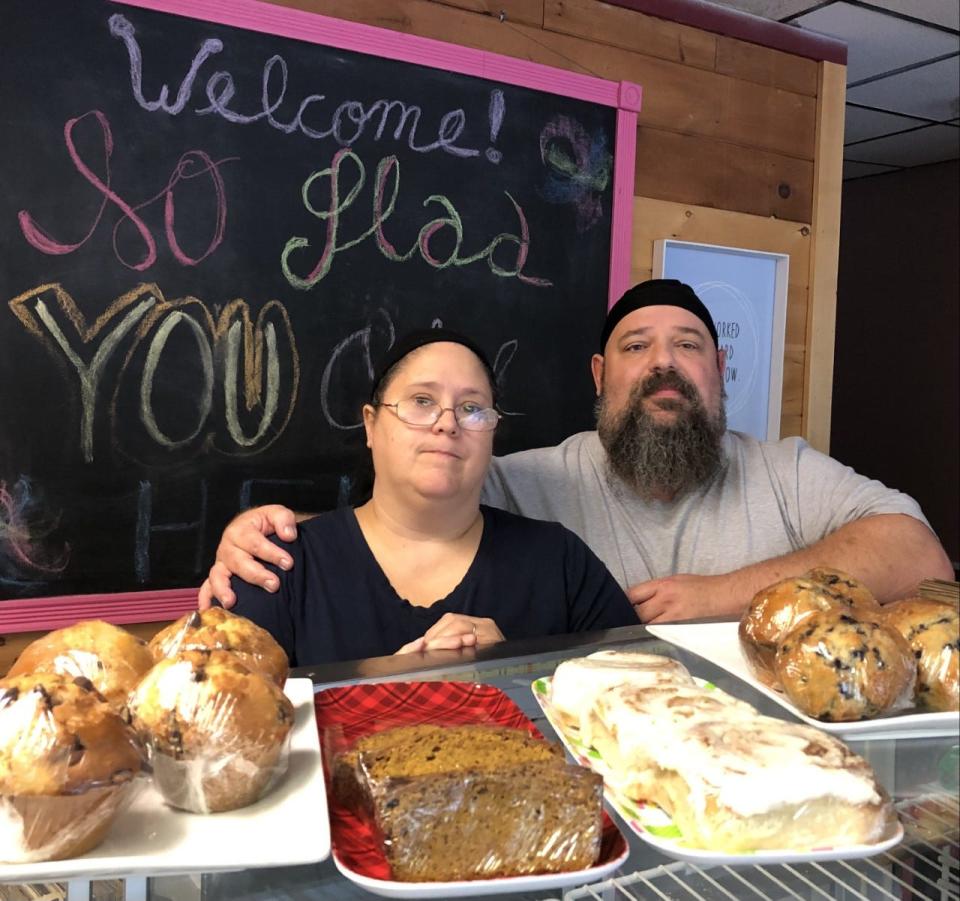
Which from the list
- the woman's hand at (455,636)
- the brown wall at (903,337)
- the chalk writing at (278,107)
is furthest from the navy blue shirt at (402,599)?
the brown wall at (903,337)

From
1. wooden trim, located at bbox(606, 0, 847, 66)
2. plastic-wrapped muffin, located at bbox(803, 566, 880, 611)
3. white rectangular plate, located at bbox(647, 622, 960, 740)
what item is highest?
wooden trim, located at bbox(606, 0, 847, 66)

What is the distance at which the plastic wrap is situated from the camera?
64cm

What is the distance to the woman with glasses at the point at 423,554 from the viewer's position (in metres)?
1.58

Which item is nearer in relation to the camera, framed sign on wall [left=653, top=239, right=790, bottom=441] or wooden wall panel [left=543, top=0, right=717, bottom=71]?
wooden wall panel [left=543, top=0, right=717, bottom=71]

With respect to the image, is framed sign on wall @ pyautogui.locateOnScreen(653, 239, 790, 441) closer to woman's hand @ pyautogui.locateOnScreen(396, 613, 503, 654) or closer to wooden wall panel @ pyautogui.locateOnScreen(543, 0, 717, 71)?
wooden wall panel @ pyautogui.locateOnScreen(543, 0, 717, 71)

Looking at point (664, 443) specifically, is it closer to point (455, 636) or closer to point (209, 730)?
point (455, 636)

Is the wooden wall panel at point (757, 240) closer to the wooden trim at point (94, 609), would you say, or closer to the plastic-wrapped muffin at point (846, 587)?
the wooden trim at point (94, 609)

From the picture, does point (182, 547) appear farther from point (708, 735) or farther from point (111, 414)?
point (708, 735)

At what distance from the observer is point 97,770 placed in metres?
0.61

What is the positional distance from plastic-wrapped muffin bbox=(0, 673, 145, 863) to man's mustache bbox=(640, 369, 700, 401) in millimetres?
1843

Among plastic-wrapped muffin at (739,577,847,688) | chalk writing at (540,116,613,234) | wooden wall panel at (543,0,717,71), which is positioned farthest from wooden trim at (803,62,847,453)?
plastic-wrapped muffin at (739,577,847,688)

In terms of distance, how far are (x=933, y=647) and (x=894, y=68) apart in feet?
12.7

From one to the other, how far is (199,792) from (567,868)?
29 cm

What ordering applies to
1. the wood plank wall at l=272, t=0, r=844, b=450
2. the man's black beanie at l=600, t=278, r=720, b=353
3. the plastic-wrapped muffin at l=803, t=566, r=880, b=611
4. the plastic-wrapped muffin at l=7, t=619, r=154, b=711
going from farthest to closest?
the wood plank wall at l=272, t=0, r=844, b=450, the man's black beanie at l=600, t=278, r=720, b=353, the plastic-wrapped muffin at l=803, t=566, r=880, b=611, the plastic-wrapped muffin at l=7, t=619, r=154, b=711
